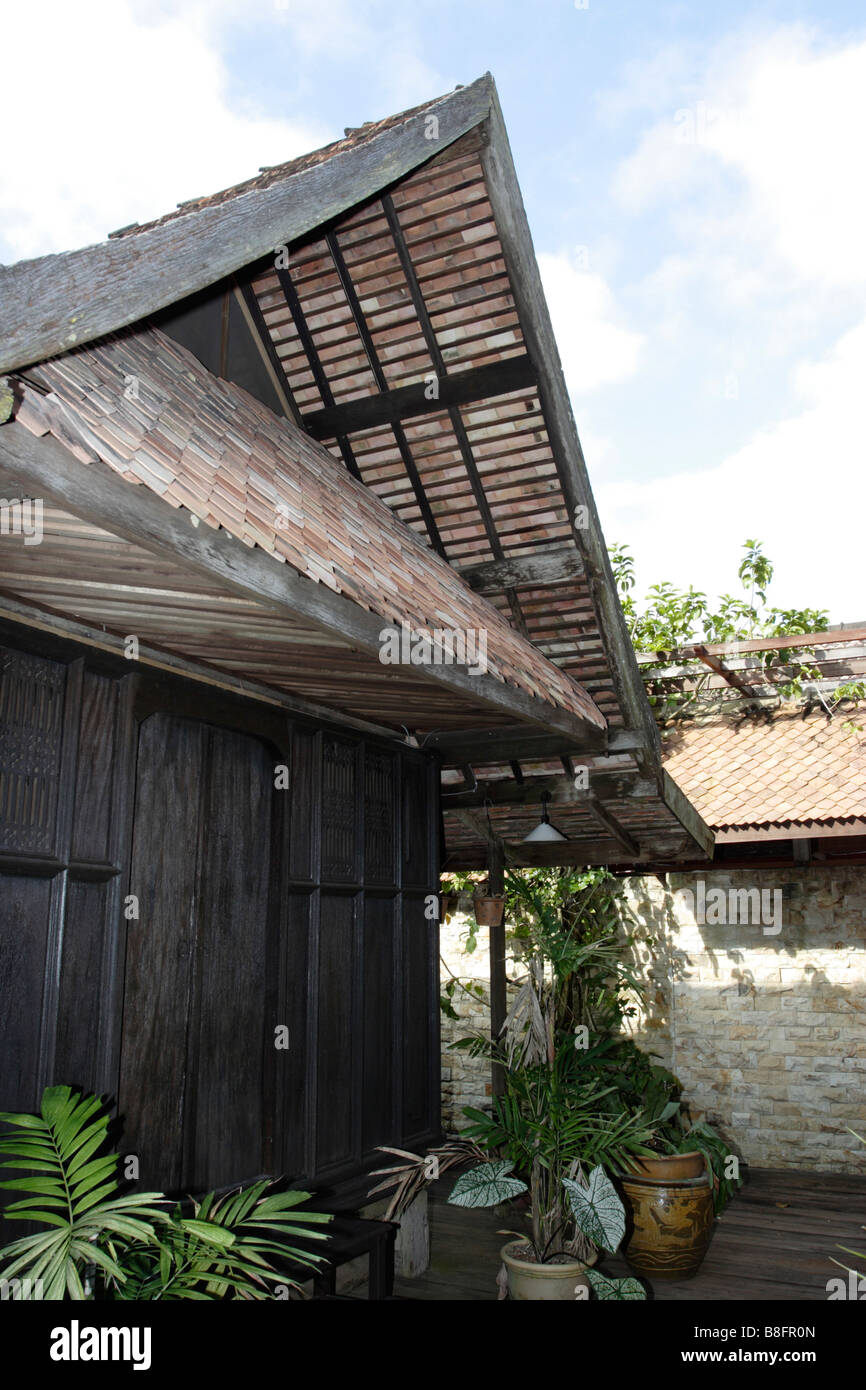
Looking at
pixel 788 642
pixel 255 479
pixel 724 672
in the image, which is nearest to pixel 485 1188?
pixel 255 479

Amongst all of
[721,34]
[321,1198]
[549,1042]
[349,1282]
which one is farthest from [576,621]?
[349,1282]

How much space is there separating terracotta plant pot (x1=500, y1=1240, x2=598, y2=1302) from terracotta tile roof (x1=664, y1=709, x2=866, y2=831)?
12.2 ft

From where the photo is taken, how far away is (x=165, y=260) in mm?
2154

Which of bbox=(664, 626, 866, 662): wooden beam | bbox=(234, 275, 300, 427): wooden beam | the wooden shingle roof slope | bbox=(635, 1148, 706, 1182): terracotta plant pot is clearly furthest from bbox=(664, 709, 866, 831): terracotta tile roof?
bbox=(234, 275, 300, 427): wooden beam

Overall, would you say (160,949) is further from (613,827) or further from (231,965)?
(613,827)

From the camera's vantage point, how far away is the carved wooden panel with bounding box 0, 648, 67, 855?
3.06 metres

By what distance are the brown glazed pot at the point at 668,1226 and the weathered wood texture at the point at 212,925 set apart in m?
1.62

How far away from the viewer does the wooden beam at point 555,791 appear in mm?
5855

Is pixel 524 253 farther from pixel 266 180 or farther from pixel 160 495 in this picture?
pixel 160 495

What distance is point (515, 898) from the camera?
9.50 metres

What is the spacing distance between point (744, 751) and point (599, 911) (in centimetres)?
217

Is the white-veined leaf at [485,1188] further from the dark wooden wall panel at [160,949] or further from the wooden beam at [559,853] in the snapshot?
the wooden beam at [559,853]

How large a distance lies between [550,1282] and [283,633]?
345cm

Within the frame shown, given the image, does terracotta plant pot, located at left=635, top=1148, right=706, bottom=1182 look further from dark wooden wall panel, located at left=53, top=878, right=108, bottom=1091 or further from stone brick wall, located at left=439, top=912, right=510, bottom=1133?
dark wooden wall panel, located at left=53, top=878, right=108, bottom=1091
